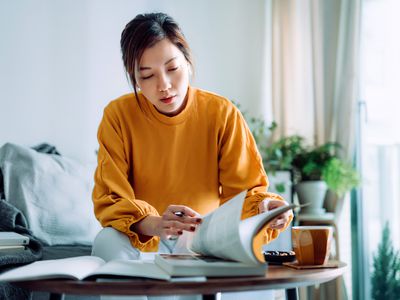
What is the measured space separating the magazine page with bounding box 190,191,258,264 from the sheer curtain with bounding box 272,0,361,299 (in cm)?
202

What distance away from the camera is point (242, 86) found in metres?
Answer: 3.07

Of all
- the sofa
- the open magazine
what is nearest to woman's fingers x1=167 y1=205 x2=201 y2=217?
the open magazine

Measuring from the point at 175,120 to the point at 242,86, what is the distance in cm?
166

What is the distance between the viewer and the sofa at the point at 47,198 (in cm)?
197

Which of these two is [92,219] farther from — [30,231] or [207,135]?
[207,135]

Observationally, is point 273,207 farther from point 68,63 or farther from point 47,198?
point 68,63

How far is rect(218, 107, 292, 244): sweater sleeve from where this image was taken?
1401mm

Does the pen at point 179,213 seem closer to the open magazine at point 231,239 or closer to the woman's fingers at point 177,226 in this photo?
the woman's fingers at point 177,226

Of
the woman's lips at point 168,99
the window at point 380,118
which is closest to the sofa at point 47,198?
the woman's lips at point 168,99

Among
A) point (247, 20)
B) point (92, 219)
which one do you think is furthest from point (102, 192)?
point (247, 20)

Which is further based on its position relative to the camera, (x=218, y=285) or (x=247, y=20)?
(x=247, y=20)

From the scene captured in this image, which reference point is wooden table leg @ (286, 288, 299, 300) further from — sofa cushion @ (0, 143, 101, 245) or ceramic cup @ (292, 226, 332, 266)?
sofa cushion @ (0, 143, 101, 245)

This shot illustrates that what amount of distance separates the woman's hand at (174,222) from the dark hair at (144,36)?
1.44ft

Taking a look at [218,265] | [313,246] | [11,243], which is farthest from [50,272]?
[11,243]
